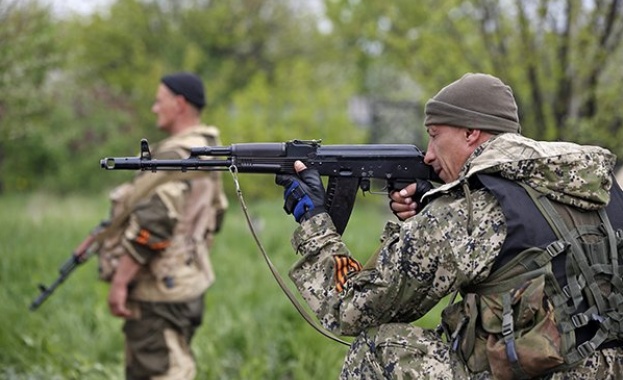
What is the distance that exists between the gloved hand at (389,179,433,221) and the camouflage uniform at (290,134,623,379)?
0.67 ft

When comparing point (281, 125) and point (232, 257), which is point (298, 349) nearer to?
point (232, 257)

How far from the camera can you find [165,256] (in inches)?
205

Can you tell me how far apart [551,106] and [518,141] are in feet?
17.1

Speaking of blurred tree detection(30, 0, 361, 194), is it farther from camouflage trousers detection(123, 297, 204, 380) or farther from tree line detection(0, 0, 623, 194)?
camouflage trousers detection(123, 297, 204, 380)

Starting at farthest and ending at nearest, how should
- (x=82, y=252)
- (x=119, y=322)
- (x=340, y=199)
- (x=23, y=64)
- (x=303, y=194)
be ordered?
1. (x=23, y=64)
2. (x=119, y=322)
3. (x=82, y=252)
4. (x=340, y=199)
5. (x=303, y=194)

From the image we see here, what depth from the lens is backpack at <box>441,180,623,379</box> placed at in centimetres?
275

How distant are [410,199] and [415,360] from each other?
24.8 inches

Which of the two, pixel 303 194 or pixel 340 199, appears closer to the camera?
pixel 303 194

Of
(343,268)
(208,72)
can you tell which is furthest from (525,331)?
(208,72)

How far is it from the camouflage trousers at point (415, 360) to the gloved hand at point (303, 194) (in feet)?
1.51

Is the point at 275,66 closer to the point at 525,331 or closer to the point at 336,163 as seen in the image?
the point at 336,163

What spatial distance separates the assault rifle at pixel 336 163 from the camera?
333cm

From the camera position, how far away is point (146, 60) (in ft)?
72.6

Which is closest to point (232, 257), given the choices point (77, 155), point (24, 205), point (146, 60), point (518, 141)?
point (518, 141)
